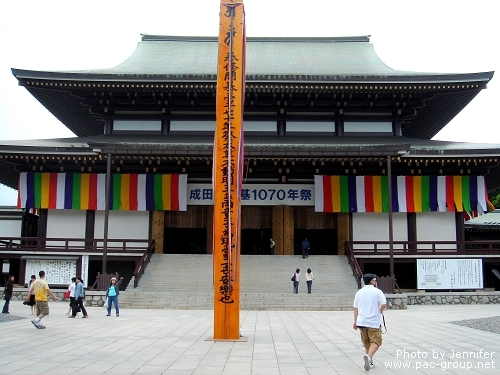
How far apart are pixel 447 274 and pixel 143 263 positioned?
13.4 metres

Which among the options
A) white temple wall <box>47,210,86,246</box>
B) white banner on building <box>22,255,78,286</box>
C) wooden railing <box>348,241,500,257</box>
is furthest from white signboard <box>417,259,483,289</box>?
white temple wall <box>47,210,86,246</box>

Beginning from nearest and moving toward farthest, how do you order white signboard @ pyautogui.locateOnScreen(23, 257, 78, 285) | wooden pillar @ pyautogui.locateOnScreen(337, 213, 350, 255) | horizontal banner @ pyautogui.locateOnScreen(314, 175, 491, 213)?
white signboard @ pyautogui.locateOnScreen(23, 257, 78, 285) → horizontal banner @ pyautogui.locateOnScreen(314, 175, 491, 213) → wooden pillar @ pyautogui.locateOnScreen(337, 213, 350, 255)

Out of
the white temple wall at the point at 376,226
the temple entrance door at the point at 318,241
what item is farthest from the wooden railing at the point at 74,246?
the white temple wall at the point at 376,226

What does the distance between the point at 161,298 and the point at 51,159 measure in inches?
340

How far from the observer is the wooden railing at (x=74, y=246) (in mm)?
23969

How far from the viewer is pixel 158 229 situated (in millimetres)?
25734

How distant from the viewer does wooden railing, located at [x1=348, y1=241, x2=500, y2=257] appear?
2403 centimetres

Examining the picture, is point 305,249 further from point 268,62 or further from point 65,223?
point 268,62

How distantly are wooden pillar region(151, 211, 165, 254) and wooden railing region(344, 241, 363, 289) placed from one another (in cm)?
891

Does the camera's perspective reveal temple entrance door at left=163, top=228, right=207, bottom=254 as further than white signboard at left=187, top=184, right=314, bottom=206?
Yes

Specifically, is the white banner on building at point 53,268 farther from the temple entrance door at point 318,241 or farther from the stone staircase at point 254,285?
the temple entrance door at point 318,241

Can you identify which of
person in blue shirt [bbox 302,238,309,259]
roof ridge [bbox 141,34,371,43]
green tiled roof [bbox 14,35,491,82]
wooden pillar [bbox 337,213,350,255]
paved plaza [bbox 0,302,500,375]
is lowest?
paved plaza [bbox 0,302,500,375]

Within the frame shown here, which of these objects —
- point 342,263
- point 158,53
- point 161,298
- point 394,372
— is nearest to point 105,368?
point 394,372

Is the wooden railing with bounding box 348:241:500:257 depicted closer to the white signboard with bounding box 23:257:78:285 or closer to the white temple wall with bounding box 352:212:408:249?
the white temple wall with bounding box 352:212:408:249
